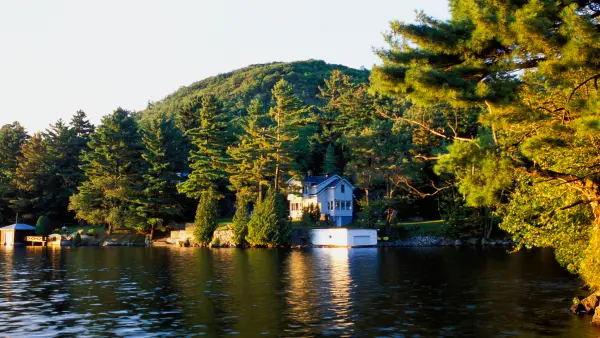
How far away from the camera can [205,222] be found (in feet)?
258

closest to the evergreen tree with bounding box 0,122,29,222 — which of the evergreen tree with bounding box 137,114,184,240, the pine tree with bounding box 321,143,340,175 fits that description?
the evergreen tree with bounding box 137,114,184,240

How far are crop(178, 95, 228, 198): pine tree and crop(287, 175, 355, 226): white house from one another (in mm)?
11015

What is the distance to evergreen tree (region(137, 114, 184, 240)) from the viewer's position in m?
85.2

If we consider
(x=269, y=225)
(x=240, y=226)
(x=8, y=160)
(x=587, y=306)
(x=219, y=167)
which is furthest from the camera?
(x=8, y=160)

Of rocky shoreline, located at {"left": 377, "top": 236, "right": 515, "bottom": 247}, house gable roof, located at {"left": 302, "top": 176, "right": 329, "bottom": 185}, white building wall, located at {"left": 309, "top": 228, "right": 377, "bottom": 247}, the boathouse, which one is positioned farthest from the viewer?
house gable roof, located at {"left": 302, "top": 176, "right": 329, "bottom": 185}

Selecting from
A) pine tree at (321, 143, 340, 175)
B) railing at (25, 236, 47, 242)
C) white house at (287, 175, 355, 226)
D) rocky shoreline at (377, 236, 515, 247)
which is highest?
pine tree at (321, 143, 340, 175)

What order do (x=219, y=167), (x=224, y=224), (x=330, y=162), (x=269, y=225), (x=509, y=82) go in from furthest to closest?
1. (x=330, y=162)
2. (x=219, y=167)
3. (x=224, y=224)
4. (x=269, y=225)
5. (x=509, y=82)

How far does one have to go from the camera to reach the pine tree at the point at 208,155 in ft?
278

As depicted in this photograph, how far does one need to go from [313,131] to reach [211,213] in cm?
3675

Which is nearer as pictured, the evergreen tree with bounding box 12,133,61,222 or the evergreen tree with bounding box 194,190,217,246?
the evergreen tree with bounding box 194,190,217,246

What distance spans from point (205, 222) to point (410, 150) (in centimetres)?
2865

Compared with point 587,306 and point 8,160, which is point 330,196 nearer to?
point 8,160

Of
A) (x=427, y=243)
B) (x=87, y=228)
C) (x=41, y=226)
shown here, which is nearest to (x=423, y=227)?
(x=427, y=243)

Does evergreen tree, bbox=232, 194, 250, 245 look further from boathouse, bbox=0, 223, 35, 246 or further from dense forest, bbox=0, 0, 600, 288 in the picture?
boathouse, bbox=0, 223, 35, 246
